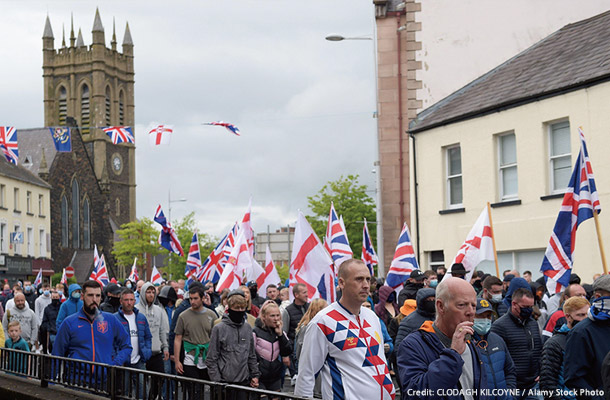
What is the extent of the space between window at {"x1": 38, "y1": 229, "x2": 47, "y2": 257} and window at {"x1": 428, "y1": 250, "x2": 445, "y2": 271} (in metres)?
53.1

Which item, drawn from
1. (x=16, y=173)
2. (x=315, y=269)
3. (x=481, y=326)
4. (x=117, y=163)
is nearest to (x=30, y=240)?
(x=16, y=173)

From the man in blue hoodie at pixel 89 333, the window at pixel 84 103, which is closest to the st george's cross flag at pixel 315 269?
the man in blue hoodie at pixel 89 333

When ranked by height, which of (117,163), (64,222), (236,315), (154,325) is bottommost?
(154,325)

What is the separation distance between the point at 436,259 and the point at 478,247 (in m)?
9.29

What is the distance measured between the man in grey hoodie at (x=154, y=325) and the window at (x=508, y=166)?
11.3m

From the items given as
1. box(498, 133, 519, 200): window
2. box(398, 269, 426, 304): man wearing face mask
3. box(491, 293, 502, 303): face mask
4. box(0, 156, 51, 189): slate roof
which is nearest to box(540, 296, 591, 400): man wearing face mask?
box(491, 293, 502, 303): face mask

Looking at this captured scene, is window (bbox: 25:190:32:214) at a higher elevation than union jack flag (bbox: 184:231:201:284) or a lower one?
higher

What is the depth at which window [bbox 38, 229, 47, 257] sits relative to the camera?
72562 millimetres

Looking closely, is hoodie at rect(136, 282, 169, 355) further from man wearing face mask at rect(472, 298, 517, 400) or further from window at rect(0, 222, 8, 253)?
window at rect(0, 222, 8, 253)

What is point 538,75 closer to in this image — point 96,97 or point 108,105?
point 96,97

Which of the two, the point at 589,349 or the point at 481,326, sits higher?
the point at 481,326

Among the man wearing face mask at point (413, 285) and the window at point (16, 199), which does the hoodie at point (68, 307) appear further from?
the window at point (16, 199)

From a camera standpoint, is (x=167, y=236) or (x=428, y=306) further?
(x=167, y=236)

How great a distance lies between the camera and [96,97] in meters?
117
